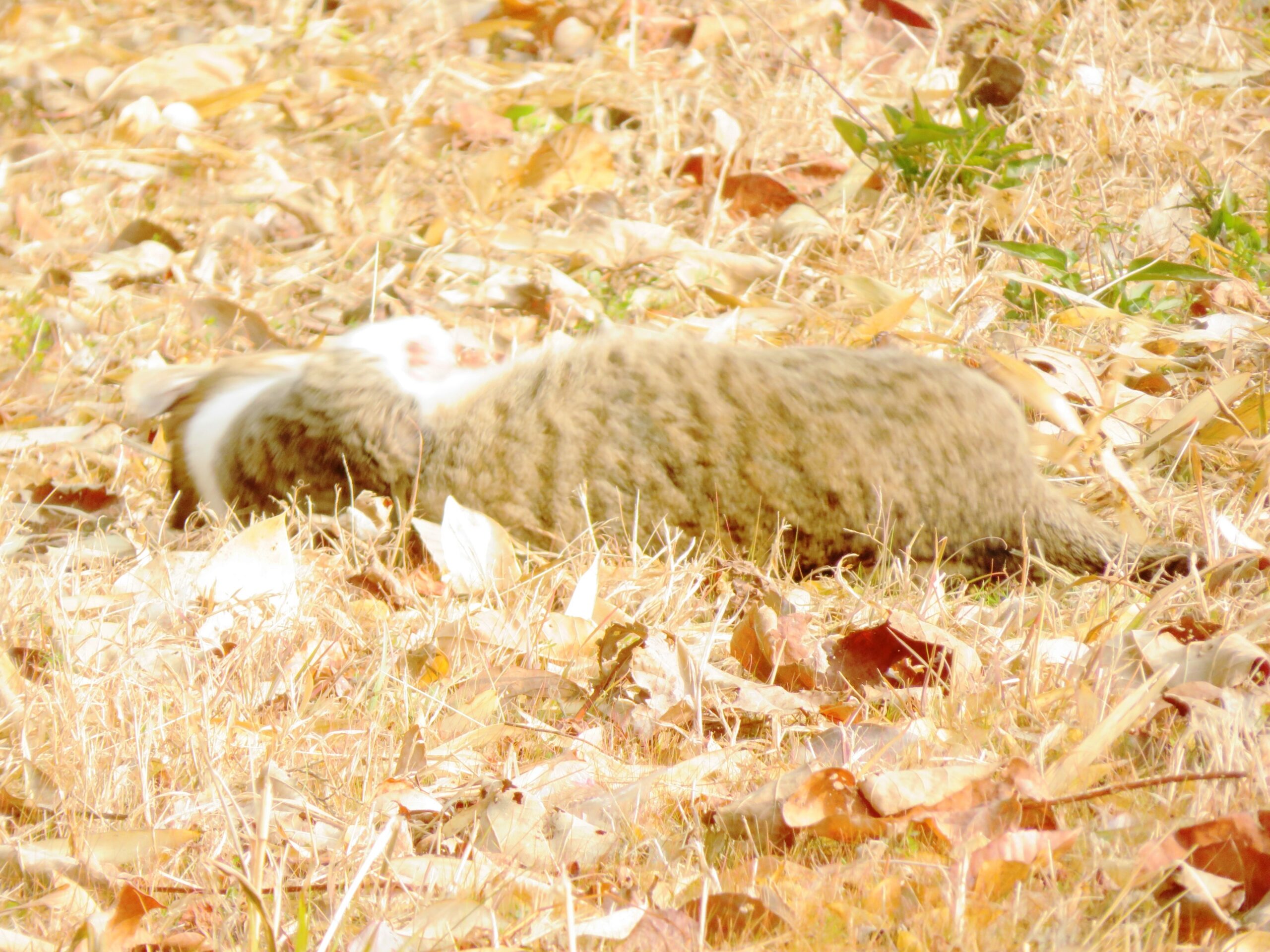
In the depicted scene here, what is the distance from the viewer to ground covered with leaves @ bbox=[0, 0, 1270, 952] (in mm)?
1419

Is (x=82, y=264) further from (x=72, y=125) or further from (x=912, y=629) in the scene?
(x=912, y=629)

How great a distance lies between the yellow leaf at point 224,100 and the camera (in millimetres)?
4754

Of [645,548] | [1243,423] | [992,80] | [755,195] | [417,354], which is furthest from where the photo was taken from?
[992,80]

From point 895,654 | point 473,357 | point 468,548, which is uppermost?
point 895,654

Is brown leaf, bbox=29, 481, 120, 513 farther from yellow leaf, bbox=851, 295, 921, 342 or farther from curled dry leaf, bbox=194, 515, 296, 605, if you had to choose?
yellow leaf, bbox=851, 295, 921, 342

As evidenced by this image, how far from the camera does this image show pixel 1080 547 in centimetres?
218

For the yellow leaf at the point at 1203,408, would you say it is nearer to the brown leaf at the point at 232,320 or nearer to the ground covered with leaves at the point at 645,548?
the ground covered with leaves at the point at 645,548

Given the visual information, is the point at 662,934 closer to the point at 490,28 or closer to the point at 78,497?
the point at 78,497

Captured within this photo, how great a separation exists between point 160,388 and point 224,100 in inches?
87.4

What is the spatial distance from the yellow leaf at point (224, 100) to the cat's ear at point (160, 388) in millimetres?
2112

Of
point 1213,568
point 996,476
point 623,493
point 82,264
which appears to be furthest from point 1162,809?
point 82,264

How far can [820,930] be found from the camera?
1315 mm

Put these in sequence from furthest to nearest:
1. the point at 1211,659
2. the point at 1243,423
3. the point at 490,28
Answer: the point at 490,28, the point at 1243,423, the point at 1211,659

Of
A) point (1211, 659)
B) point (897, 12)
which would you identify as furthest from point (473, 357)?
point (897, 12)
